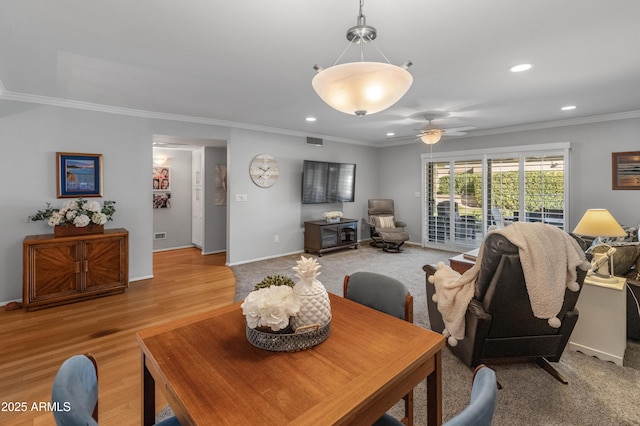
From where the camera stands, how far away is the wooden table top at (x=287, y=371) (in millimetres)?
882

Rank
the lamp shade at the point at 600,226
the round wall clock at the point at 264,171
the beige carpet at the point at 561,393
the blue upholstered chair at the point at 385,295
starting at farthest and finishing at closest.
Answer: the round wall clock at the point at 264,171, the lamp shade at the point at 600,226, the beige carpet at the point at 561,393, the blue upholstered chair at the point at 385,295

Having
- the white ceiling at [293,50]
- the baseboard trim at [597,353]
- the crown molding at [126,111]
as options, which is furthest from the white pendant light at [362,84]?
the crown molding at [126,111]

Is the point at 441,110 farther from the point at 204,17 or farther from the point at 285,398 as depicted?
the point at 285,398

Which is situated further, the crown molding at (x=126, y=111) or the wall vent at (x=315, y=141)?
the wall vent at (x=315, y=141)

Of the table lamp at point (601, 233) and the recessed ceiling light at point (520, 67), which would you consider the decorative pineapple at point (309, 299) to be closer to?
the table lamp at point (601, 233)

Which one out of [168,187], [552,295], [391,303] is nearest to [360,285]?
[391,303]

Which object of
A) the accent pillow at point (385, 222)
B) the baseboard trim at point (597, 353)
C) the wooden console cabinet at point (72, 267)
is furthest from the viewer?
the accent pillow at point (385, 222)

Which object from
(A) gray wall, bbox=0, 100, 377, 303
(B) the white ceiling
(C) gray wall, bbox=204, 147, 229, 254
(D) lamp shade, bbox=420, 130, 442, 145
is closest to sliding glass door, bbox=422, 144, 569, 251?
(B) the white ceiling

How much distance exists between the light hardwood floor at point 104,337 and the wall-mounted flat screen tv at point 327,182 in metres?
2.42

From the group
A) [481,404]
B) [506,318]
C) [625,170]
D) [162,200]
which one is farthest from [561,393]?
[162,200]

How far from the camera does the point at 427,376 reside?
1.28 metres

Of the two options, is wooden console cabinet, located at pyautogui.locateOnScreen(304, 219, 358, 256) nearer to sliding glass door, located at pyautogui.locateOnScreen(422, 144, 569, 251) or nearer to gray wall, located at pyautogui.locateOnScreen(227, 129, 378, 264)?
gray wall, located at pyautogui.locateOnScreen(227, 129, 378, 264)

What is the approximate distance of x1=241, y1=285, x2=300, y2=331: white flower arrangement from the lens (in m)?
1.15

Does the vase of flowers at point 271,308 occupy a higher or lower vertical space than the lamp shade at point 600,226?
lower
